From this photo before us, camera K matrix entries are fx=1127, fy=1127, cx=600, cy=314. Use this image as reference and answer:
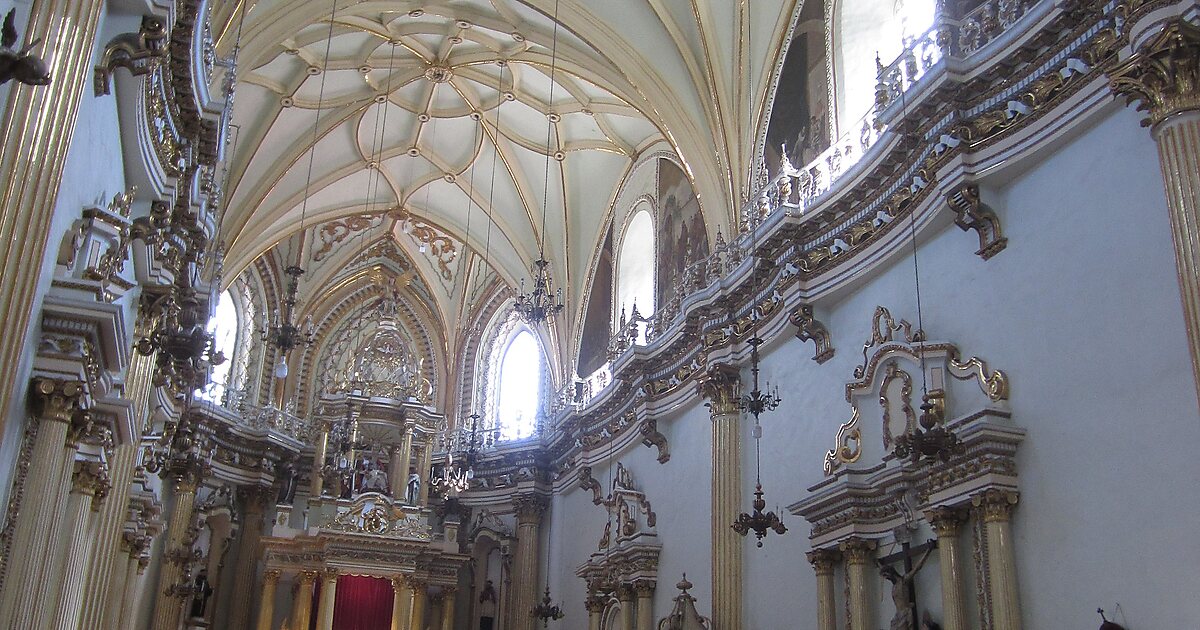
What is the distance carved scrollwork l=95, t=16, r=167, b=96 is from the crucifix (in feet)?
23.5

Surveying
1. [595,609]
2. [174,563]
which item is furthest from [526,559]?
[174,563]

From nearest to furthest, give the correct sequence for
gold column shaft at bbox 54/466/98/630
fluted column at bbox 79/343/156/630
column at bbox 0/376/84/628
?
column at bbox 0/376/84/628
gold column shaft at bbox 54/466/98/630
fluted column at bbox 79/343/156/630

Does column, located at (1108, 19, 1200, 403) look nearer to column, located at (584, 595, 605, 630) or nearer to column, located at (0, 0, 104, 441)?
column, located at (0, 0, 104, 441)

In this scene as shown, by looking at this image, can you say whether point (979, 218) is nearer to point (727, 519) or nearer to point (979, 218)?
point (979, 218)

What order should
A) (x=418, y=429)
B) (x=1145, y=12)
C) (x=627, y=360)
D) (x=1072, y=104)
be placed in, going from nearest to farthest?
(x=1145, y=12)
(x=1072, y=104)
(x=627, y=360)
(x=418, y=429)

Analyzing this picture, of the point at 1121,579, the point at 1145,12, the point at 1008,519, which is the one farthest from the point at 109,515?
the point at 1145,12

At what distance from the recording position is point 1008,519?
8828mm

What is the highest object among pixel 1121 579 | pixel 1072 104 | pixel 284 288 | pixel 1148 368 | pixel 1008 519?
pixel 284 288

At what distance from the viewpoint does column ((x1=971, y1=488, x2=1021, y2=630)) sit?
8594 millimetres

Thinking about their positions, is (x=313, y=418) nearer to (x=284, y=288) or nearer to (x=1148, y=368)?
(x=284, y=288)

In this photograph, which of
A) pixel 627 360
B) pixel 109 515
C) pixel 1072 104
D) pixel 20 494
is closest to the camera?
pixel 20 494

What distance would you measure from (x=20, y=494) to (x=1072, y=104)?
801 centimetres

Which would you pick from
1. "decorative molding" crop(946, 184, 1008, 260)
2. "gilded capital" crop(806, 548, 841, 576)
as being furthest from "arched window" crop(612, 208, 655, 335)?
"decorative molding" crop(946, 184, 1008, 260)

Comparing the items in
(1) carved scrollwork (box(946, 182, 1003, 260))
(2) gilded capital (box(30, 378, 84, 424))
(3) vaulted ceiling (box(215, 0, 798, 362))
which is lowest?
(2) gilded capital (box(30, 378, 84, 424))
